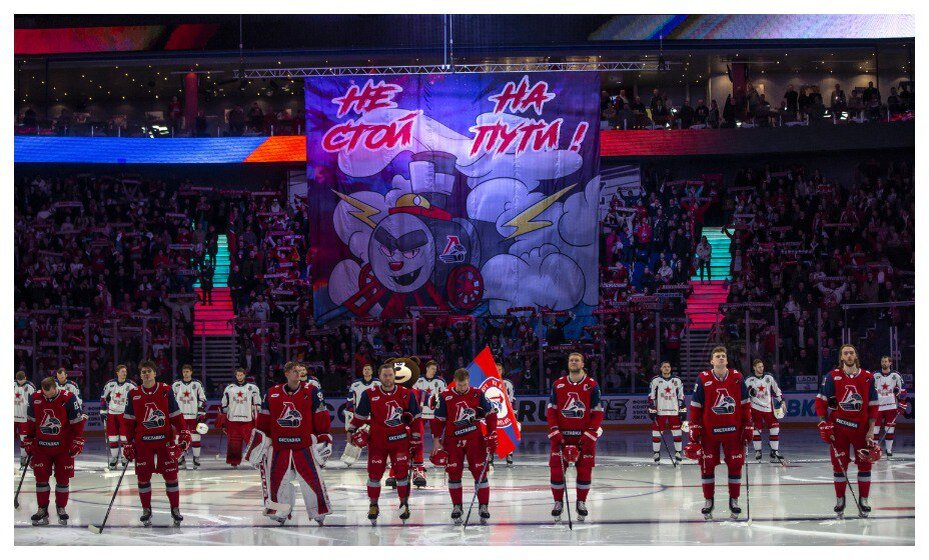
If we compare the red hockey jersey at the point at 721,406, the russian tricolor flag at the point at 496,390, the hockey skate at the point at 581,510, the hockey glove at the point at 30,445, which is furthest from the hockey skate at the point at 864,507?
the hockey glove at the point at 30,445

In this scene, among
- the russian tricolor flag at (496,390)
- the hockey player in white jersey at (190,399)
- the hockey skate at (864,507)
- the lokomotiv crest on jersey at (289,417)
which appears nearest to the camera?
the lokomotiv crest on jersey at (289,417)

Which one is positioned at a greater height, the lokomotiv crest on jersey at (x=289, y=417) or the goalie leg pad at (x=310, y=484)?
the lokomotiv crest on jersey at (x=289, y=417)

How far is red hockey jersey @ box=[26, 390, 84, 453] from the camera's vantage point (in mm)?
14555

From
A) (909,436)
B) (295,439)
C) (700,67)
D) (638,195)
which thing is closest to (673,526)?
(295,439)

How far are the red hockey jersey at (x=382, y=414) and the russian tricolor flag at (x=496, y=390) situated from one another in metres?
4.69

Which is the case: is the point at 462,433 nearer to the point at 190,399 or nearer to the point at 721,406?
the point at 721,406

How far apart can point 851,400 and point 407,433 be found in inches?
213

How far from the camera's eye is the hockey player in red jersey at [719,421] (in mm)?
13953

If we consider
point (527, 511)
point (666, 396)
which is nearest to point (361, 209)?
point (666, 396)

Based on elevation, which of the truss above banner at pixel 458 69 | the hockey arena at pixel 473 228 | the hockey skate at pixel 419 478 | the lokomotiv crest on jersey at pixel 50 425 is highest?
the truss above banner at pixel 458 69

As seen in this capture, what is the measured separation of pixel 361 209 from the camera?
106 feet

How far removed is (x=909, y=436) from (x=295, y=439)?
1863cm

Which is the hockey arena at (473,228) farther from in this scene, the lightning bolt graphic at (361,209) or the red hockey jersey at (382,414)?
the red hockey jersey at (382,414)

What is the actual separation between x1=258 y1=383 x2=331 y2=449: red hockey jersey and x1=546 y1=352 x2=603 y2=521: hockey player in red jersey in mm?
2748
